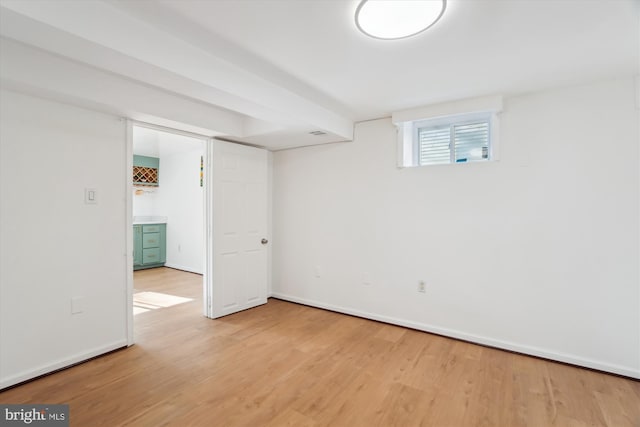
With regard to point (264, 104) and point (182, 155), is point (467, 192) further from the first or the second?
point (182, 155)

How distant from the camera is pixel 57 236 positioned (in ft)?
7.85

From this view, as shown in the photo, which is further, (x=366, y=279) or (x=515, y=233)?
(x=366, y=279)

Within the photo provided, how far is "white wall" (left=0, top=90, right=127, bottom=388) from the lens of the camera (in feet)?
7.08

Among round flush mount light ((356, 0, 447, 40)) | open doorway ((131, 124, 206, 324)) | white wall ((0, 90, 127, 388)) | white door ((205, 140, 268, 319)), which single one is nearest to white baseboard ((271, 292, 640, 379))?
white door ((205, 140, 268, 319))

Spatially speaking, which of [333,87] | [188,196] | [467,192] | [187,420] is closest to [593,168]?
[467,192]

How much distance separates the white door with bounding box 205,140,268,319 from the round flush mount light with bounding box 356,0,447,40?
238 cm

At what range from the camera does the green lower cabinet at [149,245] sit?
6.09 meters

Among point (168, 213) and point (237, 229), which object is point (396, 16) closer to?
point (237, 229)

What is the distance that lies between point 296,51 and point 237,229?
2.37 meters

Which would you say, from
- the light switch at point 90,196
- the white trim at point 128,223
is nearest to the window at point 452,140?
the white trim at point 128,223

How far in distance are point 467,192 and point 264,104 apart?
2.13 m

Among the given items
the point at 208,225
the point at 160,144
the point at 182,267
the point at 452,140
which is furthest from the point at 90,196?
the point at 182,267

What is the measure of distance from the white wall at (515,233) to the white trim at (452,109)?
183mm

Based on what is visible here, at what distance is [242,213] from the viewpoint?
12.7ft
